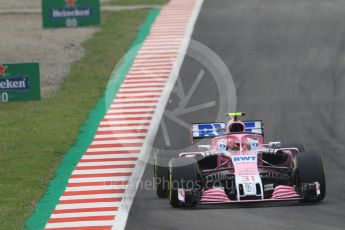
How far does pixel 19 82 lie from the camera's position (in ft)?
112

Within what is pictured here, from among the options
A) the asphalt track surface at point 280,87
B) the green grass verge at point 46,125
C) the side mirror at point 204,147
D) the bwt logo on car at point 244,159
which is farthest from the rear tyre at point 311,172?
the green grass verge at point 46,125

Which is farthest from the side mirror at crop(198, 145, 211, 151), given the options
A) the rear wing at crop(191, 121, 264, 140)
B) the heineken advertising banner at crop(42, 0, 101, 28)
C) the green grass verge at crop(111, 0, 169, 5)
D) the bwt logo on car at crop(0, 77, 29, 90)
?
the green grass verge at crop(111, 0, 169, 5)

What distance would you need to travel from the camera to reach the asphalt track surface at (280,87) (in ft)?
76.2

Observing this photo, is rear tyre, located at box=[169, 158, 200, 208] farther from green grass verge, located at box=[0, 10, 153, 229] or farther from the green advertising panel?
the green advertising panel

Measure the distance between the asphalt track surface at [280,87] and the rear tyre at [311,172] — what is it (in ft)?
0.88

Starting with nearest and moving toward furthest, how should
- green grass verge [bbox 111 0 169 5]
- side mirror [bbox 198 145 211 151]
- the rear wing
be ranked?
1. side mirror [bbox 198 145 211 151]
2. the rear wing
3. green grass verge [bbox 111 0 169 5]

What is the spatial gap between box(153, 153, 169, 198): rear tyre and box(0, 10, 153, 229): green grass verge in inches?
115

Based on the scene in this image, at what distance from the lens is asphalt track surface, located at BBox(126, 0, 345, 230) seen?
23.2 metres

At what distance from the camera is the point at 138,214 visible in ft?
79.8

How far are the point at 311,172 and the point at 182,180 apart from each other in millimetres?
2739

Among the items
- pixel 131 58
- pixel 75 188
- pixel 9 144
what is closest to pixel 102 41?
pixel 131 58

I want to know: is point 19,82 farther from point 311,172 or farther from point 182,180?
Answer: point 311,172

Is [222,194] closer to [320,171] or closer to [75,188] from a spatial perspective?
[320,171]

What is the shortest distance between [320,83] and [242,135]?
42.5 ft
